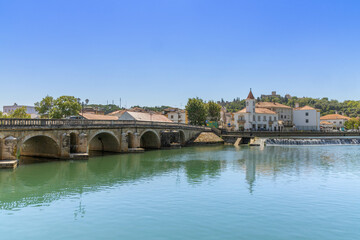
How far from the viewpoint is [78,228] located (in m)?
14.7

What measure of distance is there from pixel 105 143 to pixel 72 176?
2337 cm

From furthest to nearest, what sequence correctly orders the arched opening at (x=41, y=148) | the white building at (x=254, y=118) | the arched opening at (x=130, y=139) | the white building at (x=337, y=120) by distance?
the white building at (x=337, y=120) < the white building at (x=254, y=118) < the arched opening at (x=130, y=139) < the arched opening at (x=41, y=148)

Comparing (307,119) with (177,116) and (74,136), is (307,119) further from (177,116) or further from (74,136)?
(74,136)

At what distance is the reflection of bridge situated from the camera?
3117 cm

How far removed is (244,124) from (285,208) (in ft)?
236

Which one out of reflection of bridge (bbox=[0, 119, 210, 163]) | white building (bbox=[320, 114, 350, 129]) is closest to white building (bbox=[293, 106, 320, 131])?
white building (bbox=[320, 114, 350, 129])

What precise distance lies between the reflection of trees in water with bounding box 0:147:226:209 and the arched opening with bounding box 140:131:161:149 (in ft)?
57.4

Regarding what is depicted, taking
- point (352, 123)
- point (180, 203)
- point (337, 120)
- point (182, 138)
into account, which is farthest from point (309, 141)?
point (337, 120)

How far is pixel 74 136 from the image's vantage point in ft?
134

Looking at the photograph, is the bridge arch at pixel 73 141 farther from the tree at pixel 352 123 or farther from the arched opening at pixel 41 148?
the tree at pixel 352 123

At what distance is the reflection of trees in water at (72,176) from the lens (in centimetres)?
2125

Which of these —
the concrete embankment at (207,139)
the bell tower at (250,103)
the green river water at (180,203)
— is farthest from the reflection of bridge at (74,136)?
the bell tower at (250,103)

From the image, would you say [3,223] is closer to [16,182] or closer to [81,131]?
[16,182]

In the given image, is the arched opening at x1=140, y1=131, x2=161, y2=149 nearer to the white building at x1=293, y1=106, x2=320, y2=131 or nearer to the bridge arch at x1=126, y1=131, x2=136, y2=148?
the bridge arch at x1=126, y1=131, x2=136, y2=148
